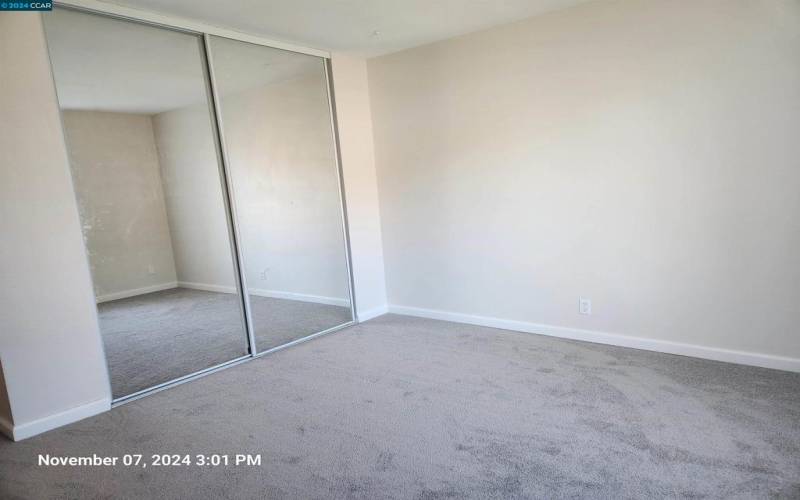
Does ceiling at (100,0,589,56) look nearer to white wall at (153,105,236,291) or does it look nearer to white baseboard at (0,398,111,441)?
white wall at (153,105,236,291)

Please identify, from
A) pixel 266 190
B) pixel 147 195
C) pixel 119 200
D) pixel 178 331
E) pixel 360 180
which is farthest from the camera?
pixel 360 180

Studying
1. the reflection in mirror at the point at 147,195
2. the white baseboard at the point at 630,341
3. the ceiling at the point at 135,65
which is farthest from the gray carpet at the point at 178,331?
the white baseboard at the point at 630,341

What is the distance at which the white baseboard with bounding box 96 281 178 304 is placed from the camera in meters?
3.08

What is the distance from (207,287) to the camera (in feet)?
12.2

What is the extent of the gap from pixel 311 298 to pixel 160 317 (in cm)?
137

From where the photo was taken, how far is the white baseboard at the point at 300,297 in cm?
394

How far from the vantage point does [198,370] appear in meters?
3.56

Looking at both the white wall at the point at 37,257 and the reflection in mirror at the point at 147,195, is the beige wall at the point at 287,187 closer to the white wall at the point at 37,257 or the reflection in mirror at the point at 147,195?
the reflection in mirror at the point at 147,195

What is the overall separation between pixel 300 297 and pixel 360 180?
1311 millimetres

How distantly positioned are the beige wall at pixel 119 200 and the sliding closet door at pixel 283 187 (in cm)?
58

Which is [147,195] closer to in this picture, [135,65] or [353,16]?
[135,65]

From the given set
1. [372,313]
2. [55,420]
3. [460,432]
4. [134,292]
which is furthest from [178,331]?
[460,432]

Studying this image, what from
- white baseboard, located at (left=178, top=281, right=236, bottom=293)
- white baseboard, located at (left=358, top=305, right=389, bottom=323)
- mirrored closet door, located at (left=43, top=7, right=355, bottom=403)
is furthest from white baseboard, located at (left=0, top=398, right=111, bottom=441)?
white baseboard, located at (left=358, top=305, right=389, bottom=323)

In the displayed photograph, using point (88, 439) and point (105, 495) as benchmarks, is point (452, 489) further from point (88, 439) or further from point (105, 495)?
point (88, 439)
